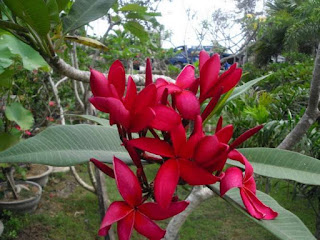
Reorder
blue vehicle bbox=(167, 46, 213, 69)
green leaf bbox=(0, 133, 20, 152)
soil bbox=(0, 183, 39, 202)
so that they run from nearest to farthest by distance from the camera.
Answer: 1. green leaf bbox=(0, 133, 20, 152)
2. soil bbox=(0, 183, 39, 202)
3. blue vehicle bbox=(167, 46, 213, 69)

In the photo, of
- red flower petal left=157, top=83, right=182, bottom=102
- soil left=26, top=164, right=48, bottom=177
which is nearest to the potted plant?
soil left=26, top=164, right=48, bottom=177

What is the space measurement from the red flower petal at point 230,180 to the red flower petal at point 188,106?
0.29ft

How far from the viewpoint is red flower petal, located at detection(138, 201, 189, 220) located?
37cm

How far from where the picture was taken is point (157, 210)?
1.22 feet

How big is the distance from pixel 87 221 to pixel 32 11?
2.80 metres

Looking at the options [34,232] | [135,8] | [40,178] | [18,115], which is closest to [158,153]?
[135,8]

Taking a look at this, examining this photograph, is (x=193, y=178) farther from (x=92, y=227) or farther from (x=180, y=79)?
(x=92, y=227)

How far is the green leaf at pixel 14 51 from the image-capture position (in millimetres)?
920

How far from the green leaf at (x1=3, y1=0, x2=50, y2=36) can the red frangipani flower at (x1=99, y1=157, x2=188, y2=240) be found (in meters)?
0.35

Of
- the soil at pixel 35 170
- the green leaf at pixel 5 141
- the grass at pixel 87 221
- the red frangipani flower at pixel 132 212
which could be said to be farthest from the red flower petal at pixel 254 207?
the soil at pixel 35 170

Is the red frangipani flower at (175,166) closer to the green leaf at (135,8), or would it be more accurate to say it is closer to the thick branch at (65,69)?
the thick branch at (65,69)

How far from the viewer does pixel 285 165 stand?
54cm

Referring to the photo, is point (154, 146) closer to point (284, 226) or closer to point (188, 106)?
point (188, 106)

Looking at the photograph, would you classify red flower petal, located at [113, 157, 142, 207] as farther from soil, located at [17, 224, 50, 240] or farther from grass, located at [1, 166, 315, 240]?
soil, located at [17, 224, 50, 240]
